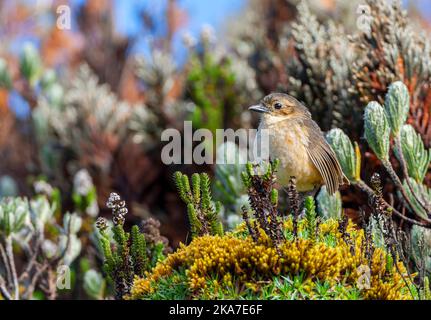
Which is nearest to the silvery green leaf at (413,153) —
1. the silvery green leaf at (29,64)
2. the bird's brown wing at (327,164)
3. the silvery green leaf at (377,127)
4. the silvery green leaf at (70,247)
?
the silvery green leaf at (377,127)

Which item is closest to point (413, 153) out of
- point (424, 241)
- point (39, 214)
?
point (424, 241)

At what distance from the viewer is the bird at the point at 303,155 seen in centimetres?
438

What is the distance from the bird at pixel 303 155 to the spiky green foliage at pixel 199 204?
0.70m

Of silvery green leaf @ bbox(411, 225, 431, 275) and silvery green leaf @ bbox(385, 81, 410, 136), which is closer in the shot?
silvery green leaf @ bbox(411, 225, 431, 275)

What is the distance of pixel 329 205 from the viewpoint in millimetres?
4391

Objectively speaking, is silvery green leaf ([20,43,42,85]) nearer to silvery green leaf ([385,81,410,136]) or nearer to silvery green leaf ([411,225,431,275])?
silvery green leaf ([385,81,410,136])

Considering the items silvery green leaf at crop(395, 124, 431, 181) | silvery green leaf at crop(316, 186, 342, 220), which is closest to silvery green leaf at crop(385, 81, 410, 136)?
silvery green leaf at crop(395, 124, 431, 181)

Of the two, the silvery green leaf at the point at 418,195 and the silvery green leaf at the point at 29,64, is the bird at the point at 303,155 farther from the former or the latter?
the silvery green leaf at the point at 29,64

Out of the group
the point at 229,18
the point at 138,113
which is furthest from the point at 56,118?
the point at 229,18

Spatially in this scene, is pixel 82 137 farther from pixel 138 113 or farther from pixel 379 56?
pixel 379 56

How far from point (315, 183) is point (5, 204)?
207 centimetres

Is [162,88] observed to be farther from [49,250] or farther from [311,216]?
[311,216]

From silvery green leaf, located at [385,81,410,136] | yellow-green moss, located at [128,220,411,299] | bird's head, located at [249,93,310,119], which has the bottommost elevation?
yellow-green moss, located at [128,220,411,299]

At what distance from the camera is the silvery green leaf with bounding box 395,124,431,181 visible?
4113mm
